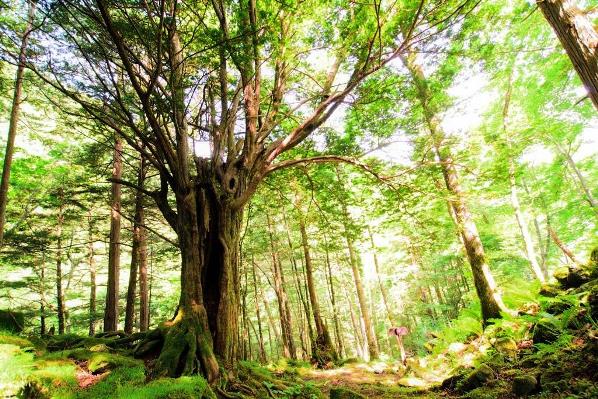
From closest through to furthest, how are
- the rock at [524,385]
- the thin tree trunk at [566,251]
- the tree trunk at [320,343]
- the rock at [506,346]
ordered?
the rock at [524,385], the rock at [506,346], the thin tree trunk at [566,251], the tree trunk at [320,343]

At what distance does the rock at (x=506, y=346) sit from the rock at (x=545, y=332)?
0.43 metres

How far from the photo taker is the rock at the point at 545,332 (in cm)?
489

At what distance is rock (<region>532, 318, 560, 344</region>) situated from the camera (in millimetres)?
4895

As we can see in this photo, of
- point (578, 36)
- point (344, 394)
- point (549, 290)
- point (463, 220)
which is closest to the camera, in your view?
point (578, 36)

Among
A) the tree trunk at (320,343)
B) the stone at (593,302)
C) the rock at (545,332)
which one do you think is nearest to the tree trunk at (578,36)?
the stone at (593,302)

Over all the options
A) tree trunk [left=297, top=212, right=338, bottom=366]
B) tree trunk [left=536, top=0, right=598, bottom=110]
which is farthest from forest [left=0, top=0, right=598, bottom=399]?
tree trunk [left=297, top=212, right=338, bottom=366]

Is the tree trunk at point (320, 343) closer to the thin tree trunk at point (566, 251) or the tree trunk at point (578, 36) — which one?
the thin tree trunk at point (566, 251)

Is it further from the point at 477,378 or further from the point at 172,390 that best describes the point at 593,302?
the point at 172,390

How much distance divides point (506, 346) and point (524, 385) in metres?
1.75

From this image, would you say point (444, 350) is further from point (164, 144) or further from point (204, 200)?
point (164, 144)

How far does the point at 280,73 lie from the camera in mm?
6512

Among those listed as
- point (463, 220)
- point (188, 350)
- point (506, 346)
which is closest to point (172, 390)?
point (188, 350)

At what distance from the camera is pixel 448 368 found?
23.3 feet

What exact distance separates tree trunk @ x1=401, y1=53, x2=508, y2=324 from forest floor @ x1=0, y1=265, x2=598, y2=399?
613mm
